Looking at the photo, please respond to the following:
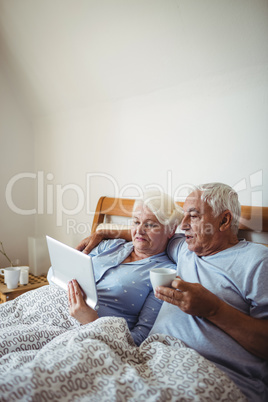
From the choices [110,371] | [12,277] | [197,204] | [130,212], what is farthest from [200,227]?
[12,277]

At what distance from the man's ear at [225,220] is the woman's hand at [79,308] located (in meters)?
0.70

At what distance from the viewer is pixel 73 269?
5.11 feet

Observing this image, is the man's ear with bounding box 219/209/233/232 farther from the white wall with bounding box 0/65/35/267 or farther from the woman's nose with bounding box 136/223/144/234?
the white wall with bounding box 0/65/35/267

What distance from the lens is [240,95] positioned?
68.1 inches

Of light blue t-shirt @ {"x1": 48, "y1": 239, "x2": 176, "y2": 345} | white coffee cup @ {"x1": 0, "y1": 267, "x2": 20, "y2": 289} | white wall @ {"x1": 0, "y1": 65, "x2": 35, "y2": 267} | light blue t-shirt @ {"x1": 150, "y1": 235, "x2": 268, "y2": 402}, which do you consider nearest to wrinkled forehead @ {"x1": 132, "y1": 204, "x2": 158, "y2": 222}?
light blue t-shirt @ {"x1": 48, "y1": 239, "x2": 176, "y2": 345}

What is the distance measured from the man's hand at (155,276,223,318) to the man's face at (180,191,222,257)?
337mm

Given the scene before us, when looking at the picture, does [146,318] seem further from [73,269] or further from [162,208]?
[162,208]

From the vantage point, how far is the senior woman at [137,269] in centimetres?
156

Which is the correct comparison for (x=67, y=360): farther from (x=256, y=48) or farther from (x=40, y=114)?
(x=40, y=114)

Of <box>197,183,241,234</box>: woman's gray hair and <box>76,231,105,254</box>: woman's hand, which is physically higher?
<box>197,183,241,234</box>: woman's gray hair

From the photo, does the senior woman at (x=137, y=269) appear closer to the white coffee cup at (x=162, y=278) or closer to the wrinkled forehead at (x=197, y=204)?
the wrinkled forehead at (x=197, y=204)

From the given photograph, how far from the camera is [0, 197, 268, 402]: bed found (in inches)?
36.6

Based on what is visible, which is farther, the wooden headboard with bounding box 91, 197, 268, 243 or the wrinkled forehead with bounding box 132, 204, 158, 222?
the wrinkled forehead with bounding box 132, 204, 158, 222

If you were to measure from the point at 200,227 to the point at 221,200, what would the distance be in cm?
15
